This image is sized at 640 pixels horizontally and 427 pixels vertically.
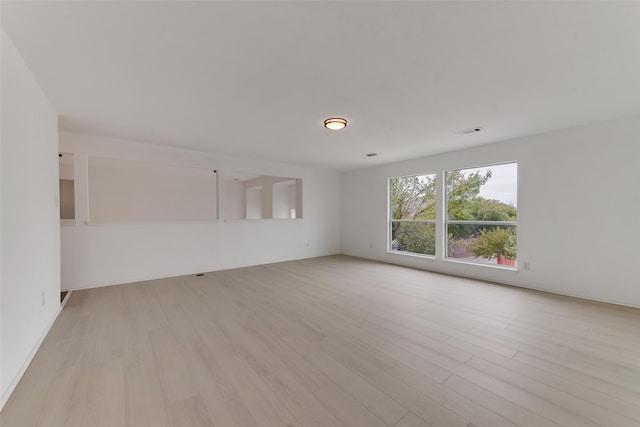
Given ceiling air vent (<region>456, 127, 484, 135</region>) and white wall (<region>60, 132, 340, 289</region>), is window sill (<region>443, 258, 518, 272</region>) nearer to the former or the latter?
ceiling air vent (<region>456, 127, 484, 135</region>)

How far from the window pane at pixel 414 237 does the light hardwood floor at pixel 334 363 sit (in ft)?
6.31

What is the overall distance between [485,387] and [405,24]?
249 centimetres

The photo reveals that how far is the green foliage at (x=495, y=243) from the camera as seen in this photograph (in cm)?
418

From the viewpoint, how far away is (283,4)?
4.70 ft

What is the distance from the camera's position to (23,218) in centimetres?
196

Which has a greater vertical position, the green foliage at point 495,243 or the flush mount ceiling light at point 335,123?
the flush mount ceiling light at point 335,123

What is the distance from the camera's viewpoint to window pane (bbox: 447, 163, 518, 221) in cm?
414

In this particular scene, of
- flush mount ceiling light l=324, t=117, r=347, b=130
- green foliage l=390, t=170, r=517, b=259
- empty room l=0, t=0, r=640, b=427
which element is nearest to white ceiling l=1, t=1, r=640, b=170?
empty room l=0, t=0, r=640, b=427

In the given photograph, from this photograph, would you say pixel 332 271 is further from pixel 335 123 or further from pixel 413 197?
pixel 335 123

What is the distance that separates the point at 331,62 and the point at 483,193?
3908mm

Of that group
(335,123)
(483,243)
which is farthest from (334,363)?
(483,243)

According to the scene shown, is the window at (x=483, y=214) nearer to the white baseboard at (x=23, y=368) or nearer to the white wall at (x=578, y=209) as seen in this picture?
the white wall at (x=578, y=209)

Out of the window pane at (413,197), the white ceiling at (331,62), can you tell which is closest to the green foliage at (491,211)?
the window pane at (413,197)

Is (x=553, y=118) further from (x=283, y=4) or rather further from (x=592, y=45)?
(x=283, y=4)
